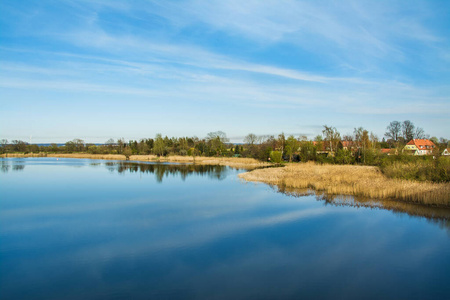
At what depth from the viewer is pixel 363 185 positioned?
14836 mm

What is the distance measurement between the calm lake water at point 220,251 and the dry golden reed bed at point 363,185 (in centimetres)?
98

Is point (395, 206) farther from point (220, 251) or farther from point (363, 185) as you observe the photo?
point (220, 251)

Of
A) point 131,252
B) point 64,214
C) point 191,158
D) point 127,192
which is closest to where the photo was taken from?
point 131,252

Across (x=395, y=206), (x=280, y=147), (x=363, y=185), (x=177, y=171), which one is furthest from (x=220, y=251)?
(x=280, y=147)

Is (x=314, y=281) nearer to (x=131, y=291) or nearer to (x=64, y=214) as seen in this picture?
(x=131, y=291)

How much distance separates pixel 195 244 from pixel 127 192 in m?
9.51

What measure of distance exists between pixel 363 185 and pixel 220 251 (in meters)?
10.2

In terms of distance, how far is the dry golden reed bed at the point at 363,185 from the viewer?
12.0 meters

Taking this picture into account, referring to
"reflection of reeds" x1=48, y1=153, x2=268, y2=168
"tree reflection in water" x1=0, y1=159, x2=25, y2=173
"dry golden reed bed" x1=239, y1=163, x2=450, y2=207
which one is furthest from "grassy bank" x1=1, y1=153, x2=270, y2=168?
"tree reflection in water" x1=0, y1=159, x2=25, y2=173

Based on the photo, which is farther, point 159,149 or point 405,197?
point 159,149

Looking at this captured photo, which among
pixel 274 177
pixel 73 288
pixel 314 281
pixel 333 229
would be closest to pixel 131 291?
pixel 73 288

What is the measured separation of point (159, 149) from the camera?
49406 mm

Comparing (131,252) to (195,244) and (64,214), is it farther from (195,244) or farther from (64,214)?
(64,214)

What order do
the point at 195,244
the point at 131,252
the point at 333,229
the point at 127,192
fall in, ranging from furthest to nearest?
the point at 127,192, the point at 333,229, the point at 195,244, the point at 131,252
